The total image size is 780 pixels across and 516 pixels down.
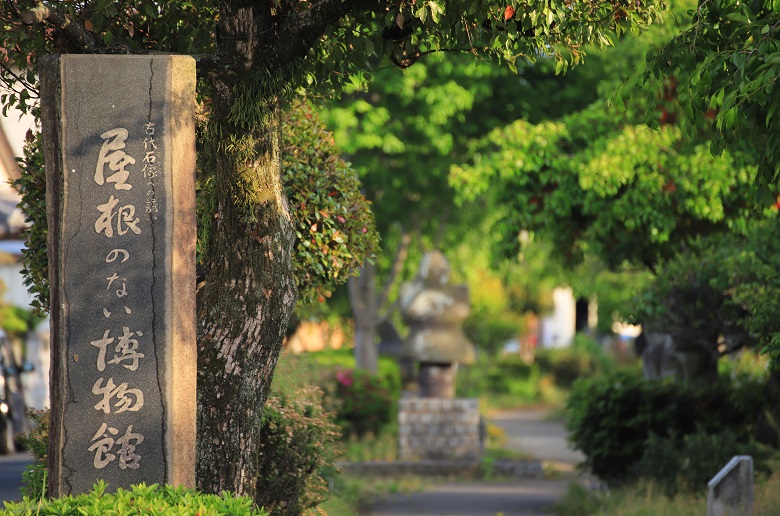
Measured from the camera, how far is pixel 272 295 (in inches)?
285

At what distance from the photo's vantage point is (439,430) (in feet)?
59.4

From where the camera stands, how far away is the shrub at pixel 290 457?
8.59 meters

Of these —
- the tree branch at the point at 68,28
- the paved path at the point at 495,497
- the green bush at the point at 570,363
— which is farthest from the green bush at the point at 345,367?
the tree branch at the point at 68,28

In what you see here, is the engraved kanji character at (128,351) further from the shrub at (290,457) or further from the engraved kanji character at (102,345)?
the shrub at (290,457)

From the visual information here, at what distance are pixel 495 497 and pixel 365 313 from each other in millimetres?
8657

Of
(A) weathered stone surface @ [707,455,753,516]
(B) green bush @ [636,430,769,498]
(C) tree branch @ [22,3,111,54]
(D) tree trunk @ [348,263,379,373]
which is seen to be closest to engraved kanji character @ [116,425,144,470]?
(C) tree branch @ [22,3,111,54]

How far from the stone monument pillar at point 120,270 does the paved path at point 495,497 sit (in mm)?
7342

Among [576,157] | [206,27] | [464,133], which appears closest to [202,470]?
[206,27]

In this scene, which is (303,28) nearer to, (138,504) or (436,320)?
(138,504)

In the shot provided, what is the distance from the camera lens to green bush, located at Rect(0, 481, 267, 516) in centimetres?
554

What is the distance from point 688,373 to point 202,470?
9.42m

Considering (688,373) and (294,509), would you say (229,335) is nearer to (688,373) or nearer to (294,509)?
(294,509)

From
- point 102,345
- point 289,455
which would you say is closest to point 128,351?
point 102,345

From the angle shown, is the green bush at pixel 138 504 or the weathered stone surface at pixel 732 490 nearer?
the green bush at pixel 138 504
